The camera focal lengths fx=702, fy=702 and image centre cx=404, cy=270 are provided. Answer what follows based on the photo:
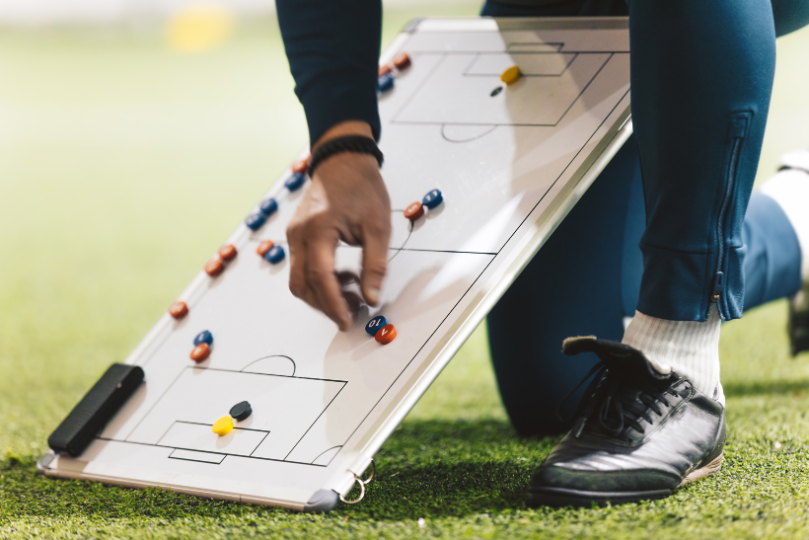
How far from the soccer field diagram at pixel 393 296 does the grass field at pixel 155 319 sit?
49 millimetres

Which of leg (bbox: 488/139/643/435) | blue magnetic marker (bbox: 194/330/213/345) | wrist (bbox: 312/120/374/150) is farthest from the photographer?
leg (bbox: 488/139/643/435)

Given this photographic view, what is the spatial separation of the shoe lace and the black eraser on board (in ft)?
1.69

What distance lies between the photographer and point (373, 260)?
2.21ft

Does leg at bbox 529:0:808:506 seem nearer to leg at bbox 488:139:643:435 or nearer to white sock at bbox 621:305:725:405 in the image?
white sock at bbox 621:305:725:405

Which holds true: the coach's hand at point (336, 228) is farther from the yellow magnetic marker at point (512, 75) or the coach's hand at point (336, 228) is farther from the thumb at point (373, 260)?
the yellow magnetic marker at point (512, 75)

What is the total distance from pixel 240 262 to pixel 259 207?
9 centimetres

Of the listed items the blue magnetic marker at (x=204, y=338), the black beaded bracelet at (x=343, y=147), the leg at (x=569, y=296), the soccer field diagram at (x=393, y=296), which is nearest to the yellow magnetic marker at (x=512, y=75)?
the soccer field diagram at (x=393, y=296)

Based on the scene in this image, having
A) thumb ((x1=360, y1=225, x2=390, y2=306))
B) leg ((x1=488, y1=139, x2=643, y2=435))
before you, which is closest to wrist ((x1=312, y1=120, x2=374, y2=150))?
thumb ((x1=360, y1=225, x2=390, y2=306))

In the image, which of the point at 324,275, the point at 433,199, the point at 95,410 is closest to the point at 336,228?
the point at 324,275

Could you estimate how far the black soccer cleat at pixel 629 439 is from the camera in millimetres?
599

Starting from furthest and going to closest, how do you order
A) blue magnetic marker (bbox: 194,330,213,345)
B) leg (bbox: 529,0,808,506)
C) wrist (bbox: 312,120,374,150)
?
blue magnetic marker (bbox: 194,330,213,345) < wrist (bbox: 312,120,374,150) < leg (bbox: 529,0,808,506)

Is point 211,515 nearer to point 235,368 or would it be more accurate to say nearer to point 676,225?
point 235,368

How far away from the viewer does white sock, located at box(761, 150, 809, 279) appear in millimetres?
999

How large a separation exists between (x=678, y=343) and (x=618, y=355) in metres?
0.06
